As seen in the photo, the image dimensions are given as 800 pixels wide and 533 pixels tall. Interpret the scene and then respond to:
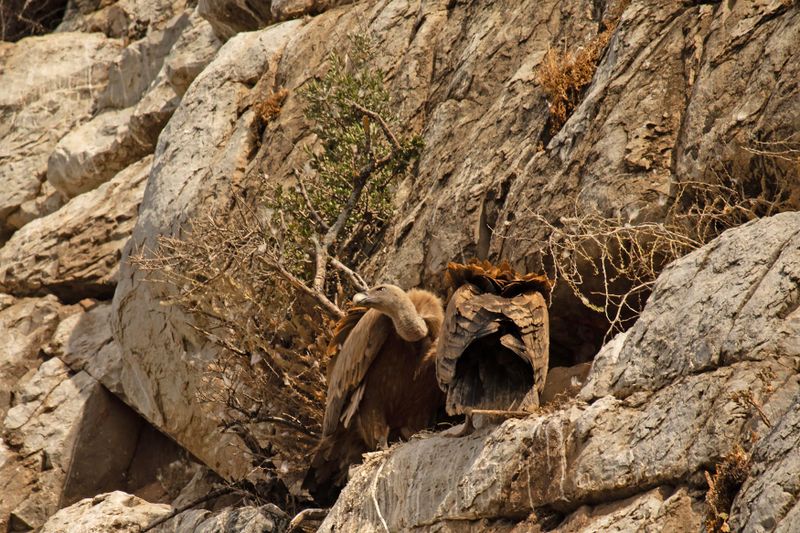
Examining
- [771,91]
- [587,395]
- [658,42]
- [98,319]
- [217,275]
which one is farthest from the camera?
Answer: [98,319]

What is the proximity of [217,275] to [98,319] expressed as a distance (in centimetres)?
505

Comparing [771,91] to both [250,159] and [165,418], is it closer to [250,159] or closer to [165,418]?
[250,159]

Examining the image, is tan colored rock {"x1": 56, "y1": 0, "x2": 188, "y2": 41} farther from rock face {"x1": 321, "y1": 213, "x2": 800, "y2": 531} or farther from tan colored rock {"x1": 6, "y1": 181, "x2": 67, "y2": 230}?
rock face {"x1": 321, "y1": 213, "x2": 800, "y2": 531}

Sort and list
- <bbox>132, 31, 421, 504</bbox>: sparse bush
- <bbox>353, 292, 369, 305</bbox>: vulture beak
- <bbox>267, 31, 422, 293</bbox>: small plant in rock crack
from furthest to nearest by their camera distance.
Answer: <bbox>267, 31, 422, 293</bbox>: small plant in rock crack → <bbox>132, 31, 421, 504</bbox>: sparse bush → <bbox>353, 292, 369, 305</bbox>: vulture beak

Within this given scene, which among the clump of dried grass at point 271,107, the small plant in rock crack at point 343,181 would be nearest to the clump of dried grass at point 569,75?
the small plant in rock crack at point 343,181

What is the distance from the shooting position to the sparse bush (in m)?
9.87

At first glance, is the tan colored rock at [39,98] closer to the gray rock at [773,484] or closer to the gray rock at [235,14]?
the gray rock at [235,14]

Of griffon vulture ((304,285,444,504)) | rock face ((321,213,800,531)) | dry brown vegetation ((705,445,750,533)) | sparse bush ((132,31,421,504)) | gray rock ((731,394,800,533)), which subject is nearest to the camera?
gray rock ((731,394,800,533))

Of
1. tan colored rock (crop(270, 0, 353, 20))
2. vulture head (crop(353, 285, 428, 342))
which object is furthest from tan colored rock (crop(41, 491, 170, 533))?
tan colored rock (crop(270, 0, 353, 20))

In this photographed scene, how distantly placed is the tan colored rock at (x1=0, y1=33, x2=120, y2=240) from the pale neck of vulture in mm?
11071

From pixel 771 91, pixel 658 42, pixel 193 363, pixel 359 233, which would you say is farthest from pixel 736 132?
pixel 193 363

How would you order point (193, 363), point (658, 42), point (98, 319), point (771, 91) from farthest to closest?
1. point (98, 319)
2. point (193, 363)
3. point (658, 42)
4. point (771, 91)

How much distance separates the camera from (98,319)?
48.9ft

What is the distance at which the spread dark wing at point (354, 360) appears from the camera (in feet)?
27.8
